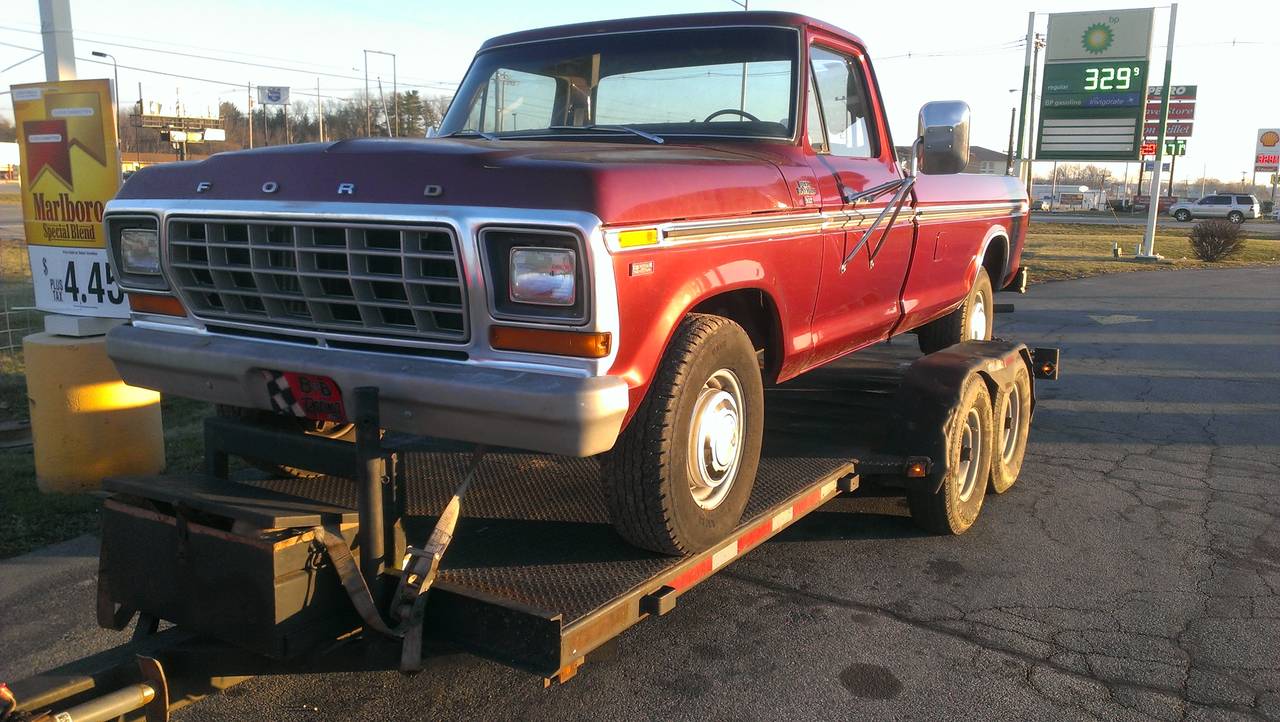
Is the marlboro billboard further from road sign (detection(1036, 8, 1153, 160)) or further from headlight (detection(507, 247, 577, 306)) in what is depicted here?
road sign (detection(1036, 8, 1153, 160))

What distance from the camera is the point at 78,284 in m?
5.45

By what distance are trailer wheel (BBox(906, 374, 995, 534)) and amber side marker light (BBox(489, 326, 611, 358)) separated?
231 centimetres

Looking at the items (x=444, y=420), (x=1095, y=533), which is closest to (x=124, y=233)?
(x=444, y=420)

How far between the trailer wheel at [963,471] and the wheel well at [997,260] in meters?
2.13

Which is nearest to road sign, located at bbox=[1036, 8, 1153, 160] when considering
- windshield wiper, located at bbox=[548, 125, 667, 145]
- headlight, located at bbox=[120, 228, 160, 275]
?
windshield wiper, located at bbox=[548, 125, 667, 145]

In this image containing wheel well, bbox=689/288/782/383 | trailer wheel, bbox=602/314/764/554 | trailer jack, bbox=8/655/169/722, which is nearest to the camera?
trailer jack, bbox=8/655/169/722

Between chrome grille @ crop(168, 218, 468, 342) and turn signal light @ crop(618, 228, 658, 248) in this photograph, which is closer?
turn signal light @ crop(618, 228, 658, 248)

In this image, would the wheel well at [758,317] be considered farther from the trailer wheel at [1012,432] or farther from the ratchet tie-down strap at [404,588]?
the trailer wheel at [1012,432]

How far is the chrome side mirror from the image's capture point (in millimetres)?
4457

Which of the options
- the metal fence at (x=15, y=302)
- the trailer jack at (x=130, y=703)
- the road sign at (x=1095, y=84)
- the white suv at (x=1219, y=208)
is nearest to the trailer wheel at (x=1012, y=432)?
the trailer jack at (x=130, y=703)

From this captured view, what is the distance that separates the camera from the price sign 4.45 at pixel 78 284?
17.6ft

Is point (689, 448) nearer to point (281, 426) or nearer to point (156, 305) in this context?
point (281, 426)

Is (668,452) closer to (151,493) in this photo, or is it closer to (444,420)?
(444,420)

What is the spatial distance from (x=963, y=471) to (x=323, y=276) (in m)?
3.26
